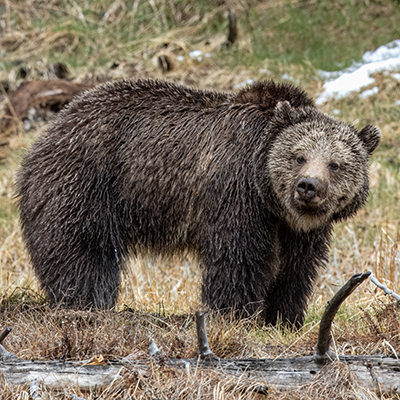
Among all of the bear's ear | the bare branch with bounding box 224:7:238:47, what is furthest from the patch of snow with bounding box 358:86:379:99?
the bear's ear

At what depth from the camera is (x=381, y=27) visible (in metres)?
12.6

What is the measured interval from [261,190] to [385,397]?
1.92 metres

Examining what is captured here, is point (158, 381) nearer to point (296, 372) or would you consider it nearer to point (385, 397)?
point (296, 372)

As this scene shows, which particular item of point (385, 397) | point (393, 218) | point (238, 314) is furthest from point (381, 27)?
point (385, 397)

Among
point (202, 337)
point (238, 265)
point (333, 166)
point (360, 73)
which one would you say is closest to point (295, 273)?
point (238, 265)

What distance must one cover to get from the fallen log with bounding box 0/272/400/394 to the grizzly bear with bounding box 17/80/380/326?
4.48 ft

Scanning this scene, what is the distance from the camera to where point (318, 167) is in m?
4.46

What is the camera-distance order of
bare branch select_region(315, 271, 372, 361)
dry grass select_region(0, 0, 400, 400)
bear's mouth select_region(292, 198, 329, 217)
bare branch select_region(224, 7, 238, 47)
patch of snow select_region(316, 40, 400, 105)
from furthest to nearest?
bare branch select_region(224, 7, 238, 47)
patch of snow select_region(316, 40, 400, 105)
bear's mouth select_region(292, 198, 329, 217)
dry grass select_region(0, 0, 400, 400)
bare branch select_region(315, 271, 372, 361)

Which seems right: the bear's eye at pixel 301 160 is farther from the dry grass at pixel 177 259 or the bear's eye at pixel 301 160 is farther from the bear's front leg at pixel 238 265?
the dry grass at pixel 177 259

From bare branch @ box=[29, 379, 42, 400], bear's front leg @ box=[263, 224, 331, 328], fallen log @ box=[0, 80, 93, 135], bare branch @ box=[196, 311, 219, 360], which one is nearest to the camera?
bare branch @ box=[29, 379, 42, 400]

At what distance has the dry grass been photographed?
3.56 meters

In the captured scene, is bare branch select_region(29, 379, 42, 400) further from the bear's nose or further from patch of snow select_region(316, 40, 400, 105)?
patch of snow select_region(316, 40, 400, 105)

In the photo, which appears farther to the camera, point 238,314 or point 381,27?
point 381,27

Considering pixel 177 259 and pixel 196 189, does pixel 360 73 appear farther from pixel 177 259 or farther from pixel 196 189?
pixel 196 189
